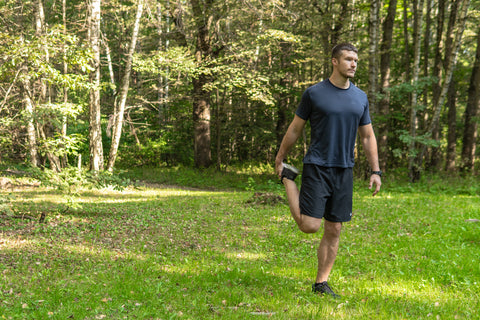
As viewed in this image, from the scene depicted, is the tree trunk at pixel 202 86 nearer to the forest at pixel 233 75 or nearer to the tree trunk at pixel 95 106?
the forest at pixel 233 75

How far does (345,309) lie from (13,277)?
3.90m

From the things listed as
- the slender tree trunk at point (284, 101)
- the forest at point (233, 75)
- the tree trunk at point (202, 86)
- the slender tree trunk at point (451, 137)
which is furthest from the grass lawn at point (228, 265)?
the slender tree trunk at point (284, 101)

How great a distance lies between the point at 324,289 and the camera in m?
4.39

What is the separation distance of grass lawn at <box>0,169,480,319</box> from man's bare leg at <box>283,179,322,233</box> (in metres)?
0.78

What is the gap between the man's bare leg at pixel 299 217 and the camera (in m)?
4.11

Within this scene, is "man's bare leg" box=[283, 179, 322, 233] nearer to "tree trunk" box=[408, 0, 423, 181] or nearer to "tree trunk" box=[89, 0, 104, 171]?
"tree trunk" box=[89, 0, 104, 171]

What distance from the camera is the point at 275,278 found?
504 cm

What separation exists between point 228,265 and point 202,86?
600 inches

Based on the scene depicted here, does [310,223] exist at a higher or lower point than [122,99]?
lower

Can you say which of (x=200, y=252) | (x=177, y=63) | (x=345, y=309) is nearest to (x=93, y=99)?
(x=177, y=63)

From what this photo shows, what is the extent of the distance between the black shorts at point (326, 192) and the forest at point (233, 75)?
646cm

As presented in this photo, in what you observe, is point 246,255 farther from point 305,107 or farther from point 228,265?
point 305,107

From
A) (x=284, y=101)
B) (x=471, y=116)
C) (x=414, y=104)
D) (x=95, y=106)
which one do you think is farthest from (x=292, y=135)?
(x=471, y=116)

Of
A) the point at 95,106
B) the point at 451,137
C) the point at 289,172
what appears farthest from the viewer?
the point at 451,137
